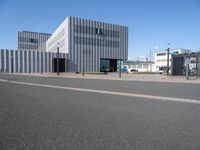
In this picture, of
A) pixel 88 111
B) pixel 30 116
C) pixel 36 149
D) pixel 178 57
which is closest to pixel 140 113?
pixel 88 111

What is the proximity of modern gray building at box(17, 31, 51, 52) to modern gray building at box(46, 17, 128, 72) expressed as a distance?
44.0 metres

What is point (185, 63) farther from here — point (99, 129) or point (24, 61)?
point (24, 61)

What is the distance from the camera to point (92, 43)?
69562mm

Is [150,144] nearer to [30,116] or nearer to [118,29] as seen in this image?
[30,116]

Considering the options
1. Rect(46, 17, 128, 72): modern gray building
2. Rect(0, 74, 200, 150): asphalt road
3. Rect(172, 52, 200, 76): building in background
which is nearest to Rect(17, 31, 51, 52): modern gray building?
Rect(46, 17, 128, 72): modern gray building

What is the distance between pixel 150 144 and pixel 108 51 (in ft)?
227

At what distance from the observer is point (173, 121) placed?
535 centimetres

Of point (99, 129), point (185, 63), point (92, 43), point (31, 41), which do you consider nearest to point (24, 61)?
point (92, 43)

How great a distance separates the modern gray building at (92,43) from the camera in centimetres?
6544

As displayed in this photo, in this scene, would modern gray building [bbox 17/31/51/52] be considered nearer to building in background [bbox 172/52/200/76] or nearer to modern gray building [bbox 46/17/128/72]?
modern gray building [bbox 46/17/128/72]

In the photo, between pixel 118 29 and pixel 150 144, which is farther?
pixel 118 29

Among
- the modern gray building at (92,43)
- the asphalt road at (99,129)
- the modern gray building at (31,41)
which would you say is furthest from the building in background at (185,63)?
the modern gray building at (31,41)

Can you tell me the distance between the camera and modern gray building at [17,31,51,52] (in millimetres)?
112375

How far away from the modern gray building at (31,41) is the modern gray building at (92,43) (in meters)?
44.0
